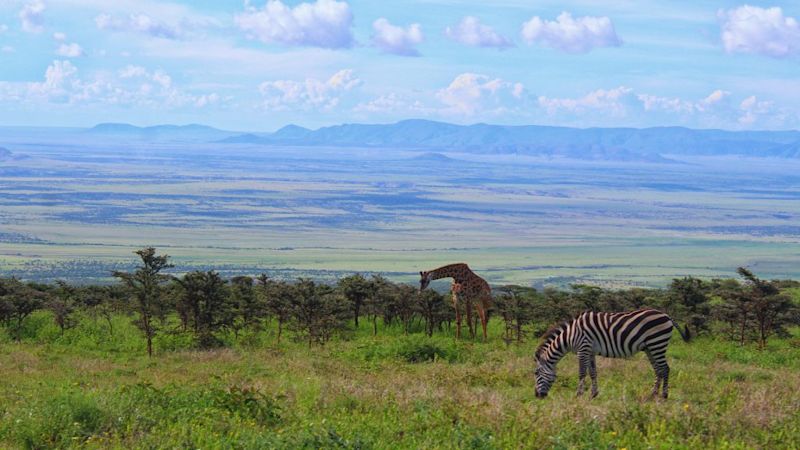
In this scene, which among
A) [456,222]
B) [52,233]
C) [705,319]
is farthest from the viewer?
[456,222]

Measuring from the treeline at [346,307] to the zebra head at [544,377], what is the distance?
34.1 ft

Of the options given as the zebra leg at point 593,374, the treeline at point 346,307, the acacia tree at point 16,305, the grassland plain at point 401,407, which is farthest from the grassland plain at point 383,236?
the zebra leg at point 593,374

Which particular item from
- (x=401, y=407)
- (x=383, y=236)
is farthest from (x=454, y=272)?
(x=383, y=236)

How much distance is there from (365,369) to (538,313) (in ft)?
34.4

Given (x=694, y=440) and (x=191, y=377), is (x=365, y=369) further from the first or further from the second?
(x=694, y=440)

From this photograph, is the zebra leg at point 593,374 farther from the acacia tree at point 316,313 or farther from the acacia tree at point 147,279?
the acacia tree at point 316,313

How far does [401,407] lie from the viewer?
12000 mm

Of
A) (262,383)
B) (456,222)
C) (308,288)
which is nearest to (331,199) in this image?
(456,222)

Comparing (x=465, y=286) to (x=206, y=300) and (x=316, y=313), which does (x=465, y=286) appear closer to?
(x=316, y=313)

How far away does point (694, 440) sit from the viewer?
32.6ft

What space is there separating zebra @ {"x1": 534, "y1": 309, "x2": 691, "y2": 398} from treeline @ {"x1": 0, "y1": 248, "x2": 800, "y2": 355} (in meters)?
10.5

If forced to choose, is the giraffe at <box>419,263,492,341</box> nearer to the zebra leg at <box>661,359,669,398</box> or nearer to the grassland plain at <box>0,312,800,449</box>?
the grassland plain at <box>0,312,800,449</box>

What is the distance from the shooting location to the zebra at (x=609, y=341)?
13812 millimetres

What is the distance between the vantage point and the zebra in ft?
45.3
